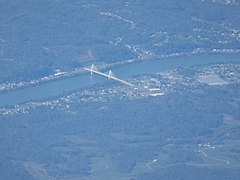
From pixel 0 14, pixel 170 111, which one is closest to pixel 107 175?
pixel 170 111

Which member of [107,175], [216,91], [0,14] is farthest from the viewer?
[0,14]

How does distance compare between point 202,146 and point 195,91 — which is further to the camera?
point 195,91

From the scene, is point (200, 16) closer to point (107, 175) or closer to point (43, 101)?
point (43, 101)

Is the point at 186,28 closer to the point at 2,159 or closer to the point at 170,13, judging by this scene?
the point at 170,13

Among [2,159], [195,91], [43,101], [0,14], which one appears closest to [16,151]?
[2,159]

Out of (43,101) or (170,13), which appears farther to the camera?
(170,13)

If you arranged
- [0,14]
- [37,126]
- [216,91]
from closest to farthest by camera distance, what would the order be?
[37,126]
[216,91]
[0,14]
